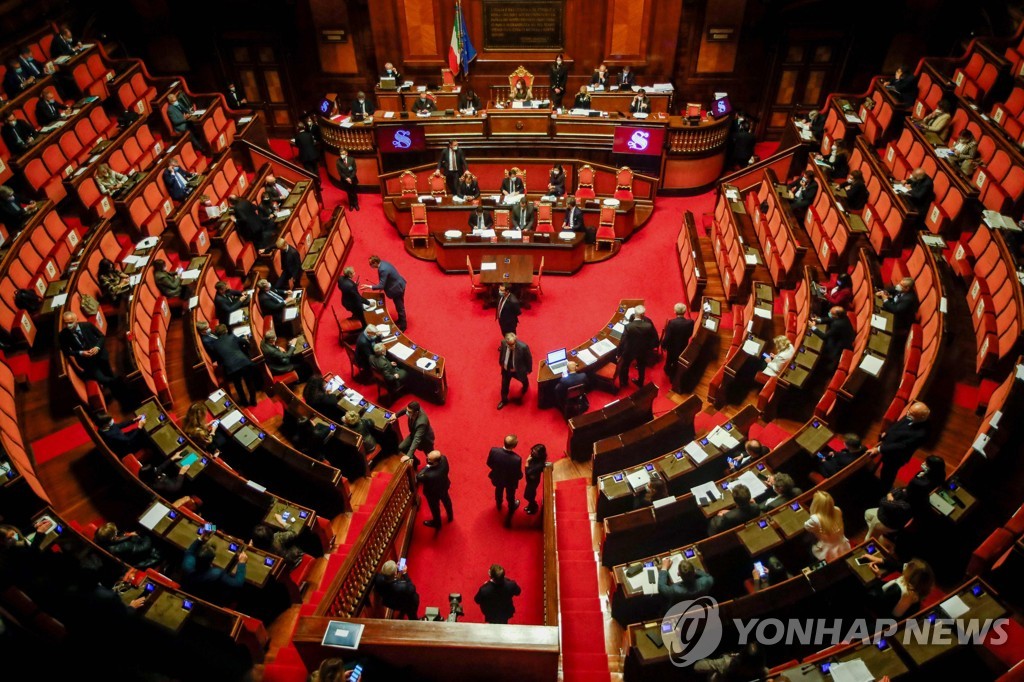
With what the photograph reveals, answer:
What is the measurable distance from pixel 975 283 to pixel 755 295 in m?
2.38

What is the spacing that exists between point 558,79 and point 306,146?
5.29m

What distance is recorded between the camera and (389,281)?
8.77m

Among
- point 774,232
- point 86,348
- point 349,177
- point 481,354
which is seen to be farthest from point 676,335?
point 349,177

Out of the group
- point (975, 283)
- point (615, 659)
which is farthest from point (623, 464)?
point (975, 283)

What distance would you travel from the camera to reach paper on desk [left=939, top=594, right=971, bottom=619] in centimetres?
427

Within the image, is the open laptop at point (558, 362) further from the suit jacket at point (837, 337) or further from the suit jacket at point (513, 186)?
the suit jacket at point (513, 186)

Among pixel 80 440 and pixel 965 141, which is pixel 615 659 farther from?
pixel 965 141

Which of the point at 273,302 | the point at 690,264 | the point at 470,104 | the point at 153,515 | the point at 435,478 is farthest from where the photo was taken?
the point at 470,104

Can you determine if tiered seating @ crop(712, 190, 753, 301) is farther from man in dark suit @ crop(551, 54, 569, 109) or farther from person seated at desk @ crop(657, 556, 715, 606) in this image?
person seated at desk @ crop(657, 556, 715, 606)

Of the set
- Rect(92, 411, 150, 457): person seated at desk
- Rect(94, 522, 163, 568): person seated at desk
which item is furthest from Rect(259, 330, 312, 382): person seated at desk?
Rect(94, 522, 163, 568): person seated at desk

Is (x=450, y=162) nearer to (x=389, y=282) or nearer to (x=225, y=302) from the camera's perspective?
(x=389, y=282)

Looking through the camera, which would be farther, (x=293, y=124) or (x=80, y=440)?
(x=293, y=124)

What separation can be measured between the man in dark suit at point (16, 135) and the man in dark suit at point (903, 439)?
37.1ft

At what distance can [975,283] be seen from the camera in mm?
6984
